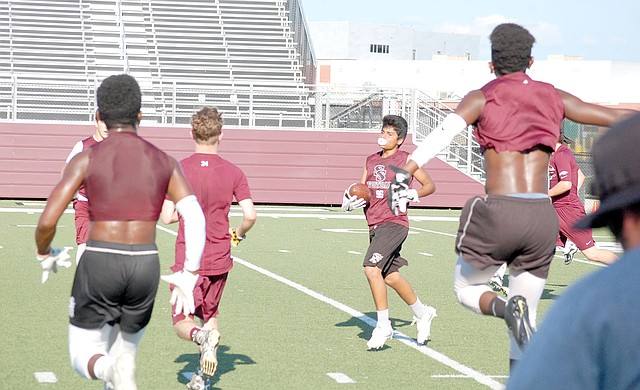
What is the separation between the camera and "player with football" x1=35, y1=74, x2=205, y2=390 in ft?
16.1

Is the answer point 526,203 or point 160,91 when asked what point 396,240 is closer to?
point 526,203

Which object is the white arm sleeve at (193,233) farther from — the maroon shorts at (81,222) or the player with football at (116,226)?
the maroon shorts at (81,222)

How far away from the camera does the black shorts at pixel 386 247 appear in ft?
26.6

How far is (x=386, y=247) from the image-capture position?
813cm

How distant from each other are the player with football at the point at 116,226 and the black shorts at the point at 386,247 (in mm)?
3151

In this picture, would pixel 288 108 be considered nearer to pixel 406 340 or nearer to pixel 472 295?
pixel 406 340

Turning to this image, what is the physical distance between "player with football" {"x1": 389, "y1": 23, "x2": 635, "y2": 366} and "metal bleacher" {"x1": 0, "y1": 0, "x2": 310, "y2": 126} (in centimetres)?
2203

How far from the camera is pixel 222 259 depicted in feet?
21.6

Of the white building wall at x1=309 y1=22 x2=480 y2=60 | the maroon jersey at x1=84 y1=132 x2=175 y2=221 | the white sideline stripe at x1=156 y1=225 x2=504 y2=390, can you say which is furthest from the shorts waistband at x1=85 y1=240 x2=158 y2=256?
the white building wall at x1=309 y1=22 x2=480 y2=60

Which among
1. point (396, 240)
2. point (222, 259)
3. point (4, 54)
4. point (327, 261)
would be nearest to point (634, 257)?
point (222, 259)

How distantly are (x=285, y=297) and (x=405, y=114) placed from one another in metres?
16.4

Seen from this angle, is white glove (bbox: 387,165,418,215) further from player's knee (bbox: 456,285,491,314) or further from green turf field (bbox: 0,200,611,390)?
green turf field (bbox: 0,200,611,390)

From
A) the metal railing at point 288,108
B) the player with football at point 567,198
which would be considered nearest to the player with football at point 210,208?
the player with football at point 567,198

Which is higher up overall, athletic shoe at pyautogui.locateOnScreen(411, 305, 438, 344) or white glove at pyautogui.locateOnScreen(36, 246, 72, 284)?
white glove at pyautogui.locateOnScreen(36, 246, 72, 284)
